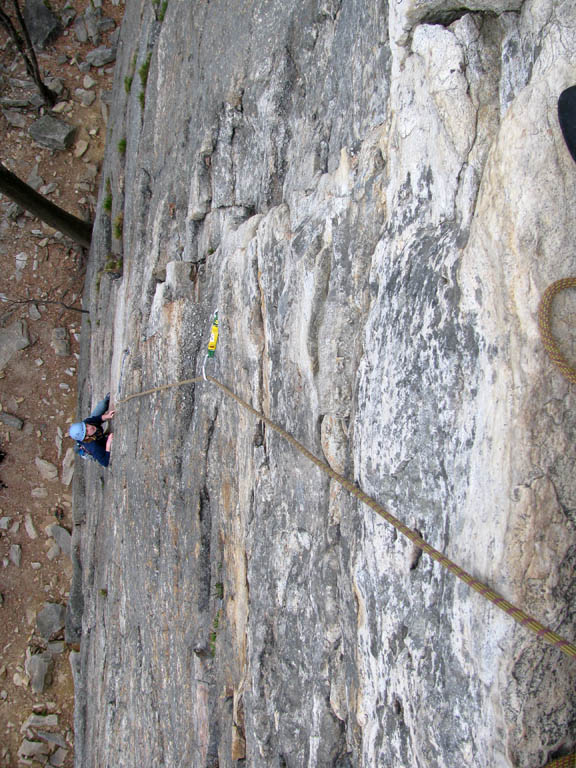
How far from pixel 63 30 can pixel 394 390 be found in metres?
16.2

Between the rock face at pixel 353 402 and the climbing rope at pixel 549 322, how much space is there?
0.07 m

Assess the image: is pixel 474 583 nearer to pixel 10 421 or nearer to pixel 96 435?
pixel 96 435

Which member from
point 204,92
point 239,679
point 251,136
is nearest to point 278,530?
point 239,679

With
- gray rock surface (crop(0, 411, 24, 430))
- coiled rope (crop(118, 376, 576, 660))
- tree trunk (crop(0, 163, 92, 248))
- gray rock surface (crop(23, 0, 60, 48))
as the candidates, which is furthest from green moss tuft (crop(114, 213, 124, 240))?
coiled rope (crop(118, 376, 576, 660))

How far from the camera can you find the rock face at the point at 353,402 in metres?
2.39

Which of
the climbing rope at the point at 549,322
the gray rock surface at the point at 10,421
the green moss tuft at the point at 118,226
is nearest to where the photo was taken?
the climbing rope at the point at 549,322

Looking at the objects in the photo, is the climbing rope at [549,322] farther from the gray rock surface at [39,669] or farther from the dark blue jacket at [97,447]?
the gray rock surface at [39,669]

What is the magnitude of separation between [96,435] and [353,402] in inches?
257

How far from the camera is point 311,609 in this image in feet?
13.5

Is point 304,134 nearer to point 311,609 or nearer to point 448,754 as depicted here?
point 311,609

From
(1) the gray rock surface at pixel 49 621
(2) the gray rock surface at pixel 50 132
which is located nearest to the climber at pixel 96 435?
(1) the gray rock surface at pixel 49 621

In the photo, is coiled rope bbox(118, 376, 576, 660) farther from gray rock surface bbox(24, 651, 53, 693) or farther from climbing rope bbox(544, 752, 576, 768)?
gray rock surface bbox(24, 651, 53, 693)

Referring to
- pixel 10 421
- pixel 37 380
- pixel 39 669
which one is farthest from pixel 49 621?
pixel 37 380

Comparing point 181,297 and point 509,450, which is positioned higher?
point 181,297
